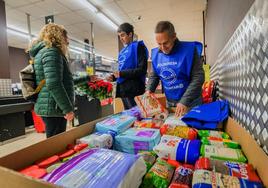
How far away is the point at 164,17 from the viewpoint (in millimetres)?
6191

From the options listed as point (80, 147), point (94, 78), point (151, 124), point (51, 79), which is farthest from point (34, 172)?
point (94, 78)

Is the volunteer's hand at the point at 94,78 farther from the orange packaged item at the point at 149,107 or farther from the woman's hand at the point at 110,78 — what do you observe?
the orange packaged item at the point at 149,107

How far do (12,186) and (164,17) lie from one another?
21.2ft

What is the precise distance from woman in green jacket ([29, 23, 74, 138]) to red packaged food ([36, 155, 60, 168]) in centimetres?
82

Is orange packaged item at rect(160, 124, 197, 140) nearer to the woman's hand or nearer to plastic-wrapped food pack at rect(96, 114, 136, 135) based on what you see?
plastic-wrapped food pack at rect(96, 114, 136, 135)

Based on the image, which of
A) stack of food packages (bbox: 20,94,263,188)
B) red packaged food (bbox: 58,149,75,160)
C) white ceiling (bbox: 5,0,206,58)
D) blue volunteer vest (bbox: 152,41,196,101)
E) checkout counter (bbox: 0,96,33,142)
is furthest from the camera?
white ceiling (bbox: 5,0,206,58)

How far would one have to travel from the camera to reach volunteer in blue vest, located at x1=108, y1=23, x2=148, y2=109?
1.98 meters

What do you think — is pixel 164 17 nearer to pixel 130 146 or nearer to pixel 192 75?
pixel 192 75

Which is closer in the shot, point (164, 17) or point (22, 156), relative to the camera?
point (22, 156)

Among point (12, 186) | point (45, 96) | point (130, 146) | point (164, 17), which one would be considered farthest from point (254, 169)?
point (164, 17)

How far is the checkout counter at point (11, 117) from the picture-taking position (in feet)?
11.5

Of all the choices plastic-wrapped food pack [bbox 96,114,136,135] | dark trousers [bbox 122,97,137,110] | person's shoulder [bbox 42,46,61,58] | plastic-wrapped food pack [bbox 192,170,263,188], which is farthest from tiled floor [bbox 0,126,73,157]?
plastic-wrapped food pack [bbox 192,170,263,188]

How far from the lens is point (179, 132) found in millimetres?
1047

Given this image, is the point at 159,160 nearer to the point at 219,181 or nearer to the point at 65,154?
the point at 219,181
